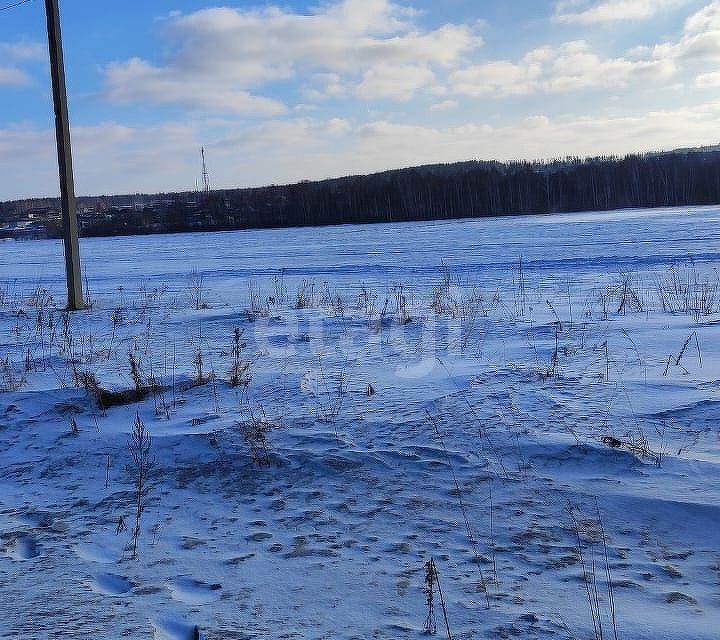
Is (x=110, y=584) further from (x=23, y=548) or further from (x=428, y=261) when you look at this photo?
(x=428, y=261)

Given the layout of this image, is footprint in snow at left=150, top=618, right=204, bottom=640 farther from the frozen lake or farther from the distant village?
the distant village

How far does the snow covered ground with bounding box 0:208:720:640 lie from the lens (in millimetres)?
2129

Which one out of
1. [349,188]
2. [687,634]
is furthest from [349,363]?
[349,188]

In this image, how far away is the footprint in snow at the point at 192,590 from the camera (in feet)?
7.25

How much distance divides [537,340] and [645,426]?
249 centimetres

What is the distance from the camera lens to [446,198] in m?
75.9

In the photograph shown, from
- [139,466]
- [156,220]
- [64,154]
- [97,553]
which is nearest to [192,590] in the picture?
[97,553]

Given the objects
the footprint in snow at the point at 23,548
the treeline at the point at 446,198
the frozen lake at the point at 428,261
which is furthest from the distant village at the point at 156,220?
the footprint in snow at the point at 23,548

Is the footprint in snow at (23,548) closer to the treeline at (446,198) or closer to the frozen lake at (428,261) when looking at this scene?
the frozen lake at (428,261)

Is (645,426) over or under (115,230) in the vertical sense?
under

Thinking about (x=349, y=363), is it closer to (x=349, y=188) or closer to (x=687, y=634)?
(x=687, y=634)

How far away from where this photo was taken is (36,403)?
467cm

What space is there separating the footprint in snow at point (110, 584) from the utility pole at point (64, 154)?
8106 millimetres

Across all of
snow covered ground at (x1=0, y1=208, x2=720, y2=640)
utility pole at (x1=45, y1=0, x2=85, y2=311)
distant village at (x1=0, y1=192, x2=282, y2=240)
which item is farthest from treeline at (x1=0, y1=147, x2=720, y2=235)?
snow covered ground at (x1=0, y1=208, x2=720, y2=640)
